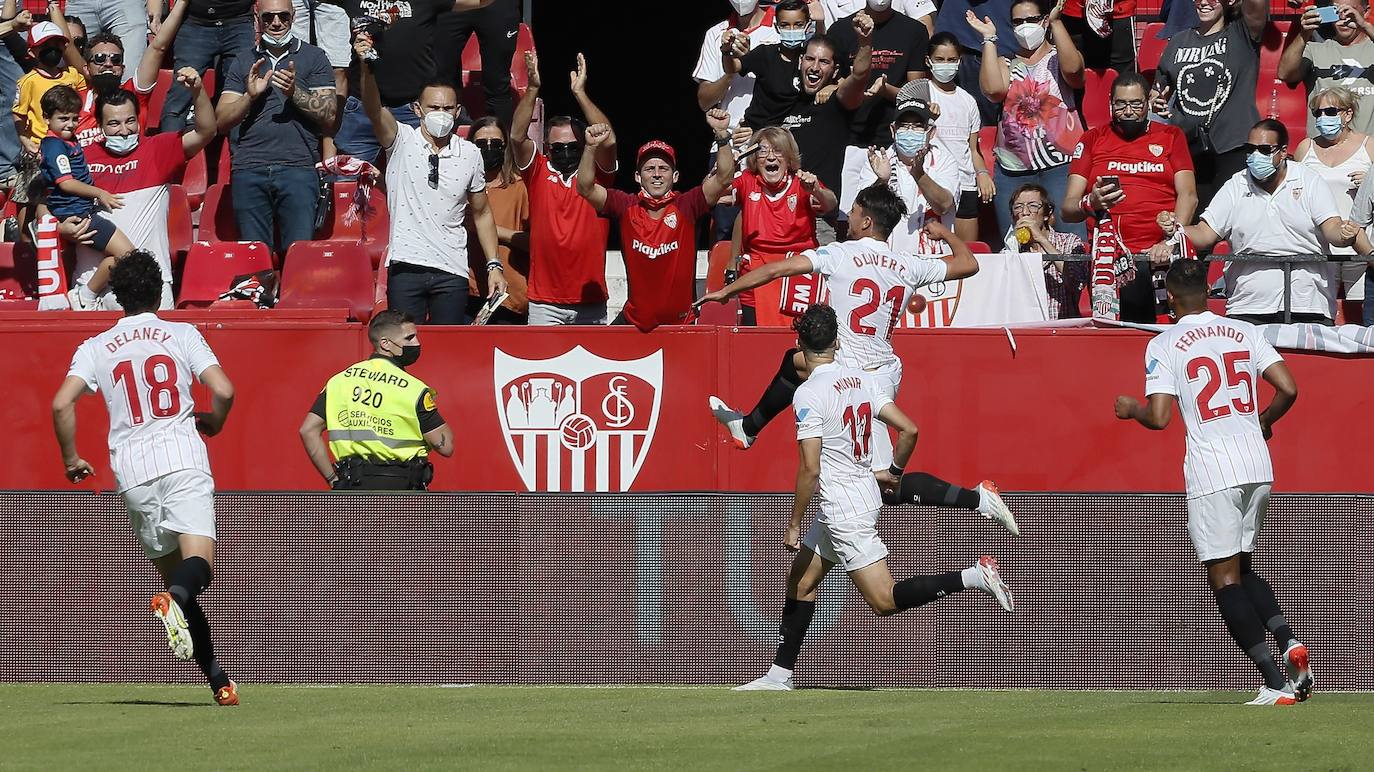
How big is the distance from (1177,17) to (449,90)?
20.7 ft

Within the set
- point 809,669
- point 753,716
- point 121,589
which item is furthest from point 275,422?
point 753,716

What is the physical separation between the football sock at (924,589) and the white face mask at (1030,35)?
636 cm

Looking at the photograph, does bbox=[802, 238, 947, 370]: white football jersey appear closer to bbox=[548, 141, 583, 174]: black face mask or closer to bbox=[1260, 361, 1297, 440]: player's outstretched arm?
bbox=[1260, 361, 1297, 440]: player's outstretched arm

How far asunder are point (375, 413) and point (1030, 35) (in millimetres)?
6628

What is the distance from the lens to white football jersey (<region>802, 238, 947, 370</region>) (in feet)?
35.7

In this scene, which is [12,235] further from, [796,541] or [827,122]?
[796,541]

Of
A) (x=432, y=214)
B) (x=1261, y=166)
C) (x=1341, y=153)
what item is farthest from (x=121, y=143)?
(x=1341, y=153)

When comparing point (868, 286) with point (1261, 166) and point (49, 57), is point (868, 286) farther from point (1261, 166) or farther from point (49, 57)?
point (49, 57)

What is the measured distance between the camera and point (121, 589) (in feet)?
36.3

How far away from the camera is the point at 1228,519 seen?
9.29 m

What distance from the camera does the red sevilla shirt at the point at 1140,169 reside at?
13.4 meters

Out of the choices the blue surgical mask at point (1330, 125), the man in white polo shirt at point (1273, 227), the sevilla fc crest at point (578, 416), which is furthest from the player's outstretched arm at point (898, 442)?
the blue surgical mask at point (1330, 125)

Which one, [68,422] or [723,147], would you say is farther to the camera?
[723,147]

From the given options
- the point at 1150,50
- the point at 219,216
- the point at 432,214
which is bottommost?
the point at 432,214
